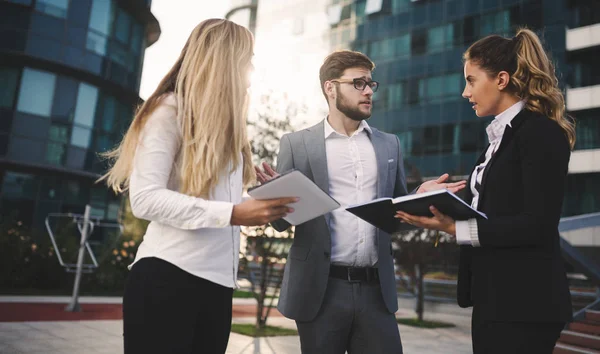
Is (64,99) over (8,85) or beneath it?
beneath

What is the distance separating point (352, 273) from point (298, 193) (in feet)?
3.67

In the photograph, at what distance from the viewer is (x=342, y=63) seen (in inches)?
136

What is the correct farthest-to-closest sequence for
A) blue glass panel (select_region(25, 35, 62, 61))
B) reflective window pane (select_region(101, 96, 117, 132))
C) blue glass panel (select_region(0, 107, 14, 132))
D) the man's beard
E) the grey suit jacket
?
reflective window pane (select_region(101, 96, 117, 132)) → blue glass panel (select_region(25, 35, 62, 61)) → blue glass panel (select_region(0, 107, 14, 132)) → the man's beard → the grey suit jacket

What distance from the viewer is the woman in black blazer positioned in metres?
2.07

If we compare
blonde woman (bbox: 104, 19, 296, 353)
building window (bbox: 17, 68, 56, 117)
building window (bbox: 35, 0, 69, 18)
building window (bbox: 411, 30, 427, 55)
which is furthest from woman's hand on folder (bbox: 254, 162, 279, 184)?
building window (bbox: 411, 30, 427, 55)

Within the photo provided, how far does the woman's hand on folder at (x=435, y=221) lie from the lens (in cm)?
230

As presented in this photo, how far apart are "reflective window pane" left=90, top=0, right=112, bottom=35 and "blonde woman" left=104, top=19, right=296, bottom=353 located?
21833 millimetres

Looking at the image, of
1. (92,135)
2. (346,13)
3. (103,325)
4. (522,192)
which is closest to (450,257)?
(103,325)

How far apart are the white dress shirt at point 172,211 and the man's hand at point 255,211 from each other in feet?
0.11

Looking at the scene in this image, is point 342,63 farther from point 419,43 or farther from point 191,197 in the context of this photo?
point 419,43

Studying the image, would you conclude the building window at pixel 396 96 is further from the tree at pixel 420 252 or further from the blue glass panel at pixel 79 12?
the tree at pixel 420 252

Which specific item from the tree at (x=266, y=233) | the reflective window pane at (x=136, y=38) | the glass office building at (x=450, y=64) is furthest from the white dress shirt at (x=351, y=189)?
the glass office building at (x=450, y=64)

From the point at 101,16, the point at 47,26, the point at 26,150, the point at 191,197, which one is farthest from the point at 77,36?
the point at 191,197

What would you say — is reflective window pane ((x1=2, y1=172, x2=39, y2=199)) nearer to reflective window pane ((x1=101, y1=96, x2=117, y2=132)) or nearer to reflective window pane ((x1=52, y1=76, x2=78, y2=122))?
reflective window pane ((x1=52, y1=76, x2=78, y2=122))
